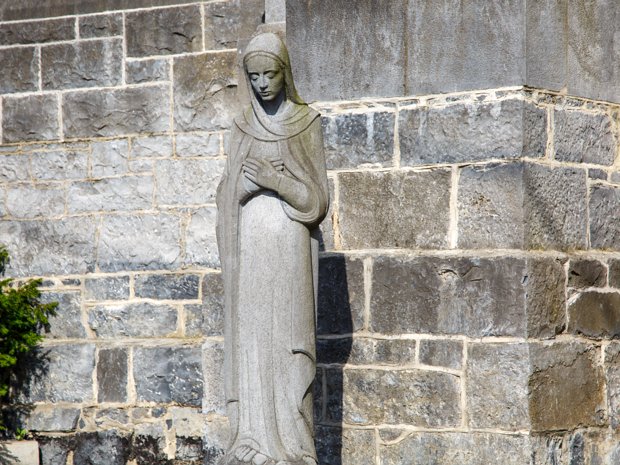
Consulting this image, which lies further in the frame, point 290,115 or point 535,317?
point 535,317

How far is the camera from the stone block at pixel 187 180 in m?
9.14

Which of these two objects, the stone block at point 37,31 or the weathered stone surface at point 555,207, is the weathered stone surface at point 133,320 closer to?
the stone block at point 37,31

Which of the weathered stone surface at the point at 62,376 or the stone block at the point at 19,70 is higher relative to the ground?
the stone block at the point at 19,70

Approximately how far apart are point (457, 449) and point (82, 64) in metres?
3.66

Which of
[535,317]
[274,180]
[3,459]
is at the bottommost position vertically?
[3,459]

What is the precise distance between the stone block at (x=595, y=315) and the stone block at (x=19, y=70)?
155 inches

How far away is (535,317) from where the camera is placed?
7688mm

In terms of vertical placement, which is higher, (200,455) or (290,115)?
(290,115)

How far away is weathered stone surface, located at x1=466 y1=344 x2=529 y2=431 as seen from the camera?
761 cm

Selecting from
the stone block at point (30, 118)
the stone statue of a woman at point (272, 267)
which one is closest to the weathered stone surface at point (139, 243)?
the stone block at point (30, 118)

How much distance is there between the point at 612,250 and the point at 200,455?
281cm

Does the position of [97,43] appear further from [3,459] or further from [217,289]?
[3,459]

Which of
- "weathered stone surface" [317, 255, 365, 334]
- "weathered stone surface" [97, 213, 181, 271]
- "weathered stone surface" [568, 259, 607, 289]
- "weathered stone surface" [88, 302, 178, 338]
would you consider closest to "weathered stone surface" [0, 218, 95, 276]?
"weathered stone surface" [97, 213, 181, 271]

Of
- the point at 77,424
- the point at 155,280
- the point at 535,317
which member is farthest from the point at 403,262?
the point at 77,424
